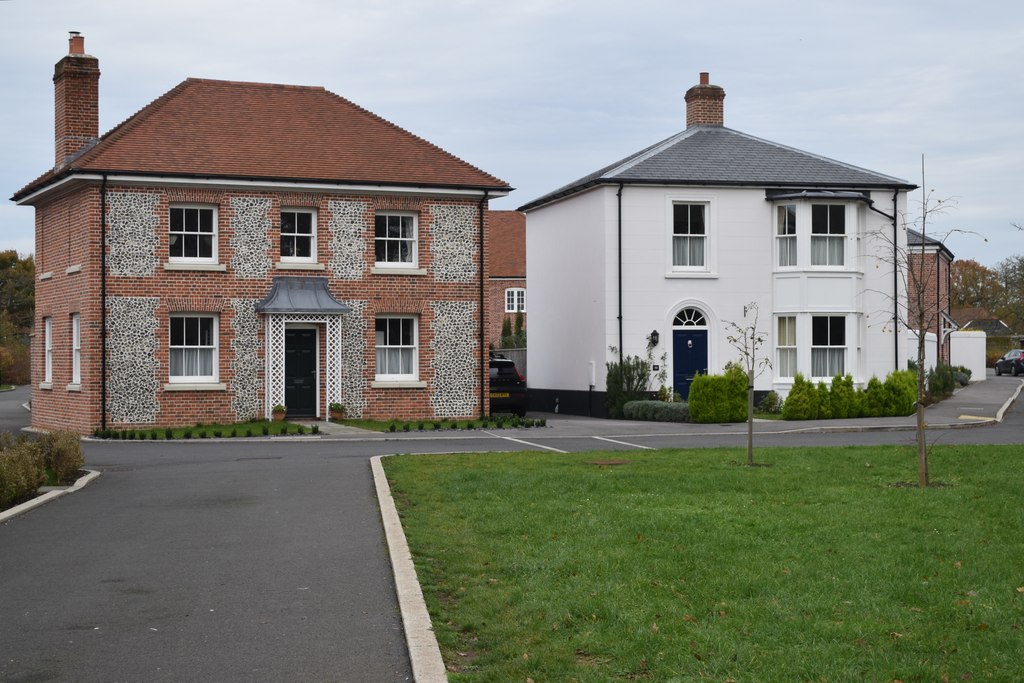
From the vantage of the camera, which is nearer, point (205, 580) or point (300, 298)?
point (205, 580)

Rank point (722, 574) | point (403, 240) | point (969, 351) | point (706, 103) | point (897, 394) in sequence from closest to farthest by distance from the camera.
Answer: point (722, 574)
point (403, 240)
point (897, 394)
point (706, 103)
point (969, 351)

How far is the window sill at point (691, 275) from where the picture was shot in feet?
110

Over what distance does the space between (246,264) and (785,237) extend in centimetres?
1533

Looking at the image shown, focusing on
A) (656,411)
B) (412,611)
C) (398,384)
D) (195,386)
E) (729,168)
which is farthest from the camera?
(729,168)

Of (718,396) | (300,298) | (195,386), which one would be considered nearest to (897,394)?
(718,396)

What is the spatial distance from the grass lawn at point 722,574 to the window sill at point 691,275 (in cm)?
1847

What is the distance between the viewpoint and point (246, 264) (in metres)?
29.6

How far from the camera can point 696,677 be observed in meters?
6.31

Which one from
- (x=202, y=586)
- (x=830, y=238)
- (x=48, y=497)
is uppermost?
(x=830, y=238)

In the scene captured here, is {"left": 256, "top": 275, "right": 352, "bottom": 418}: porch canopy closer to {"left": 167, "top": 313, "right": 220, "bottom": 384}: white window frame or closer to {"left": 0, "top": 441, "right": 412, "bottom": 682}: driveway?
{"left": 167, "top": 313, "right": 220, "bottom": 384}: white window frame

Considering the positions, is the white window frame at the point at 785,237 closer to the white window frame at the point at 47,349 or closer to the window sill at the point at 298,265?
the window sill at the point at 298,265

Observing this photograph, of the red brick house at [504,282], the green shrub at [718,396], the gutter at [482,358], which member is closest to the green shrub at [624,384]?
the green shrub at [718,396]

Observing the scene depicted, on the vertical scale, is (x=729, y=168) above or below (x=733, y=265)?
above

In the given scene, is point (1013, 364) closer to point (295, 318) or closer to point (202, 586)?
point (295, 318)
